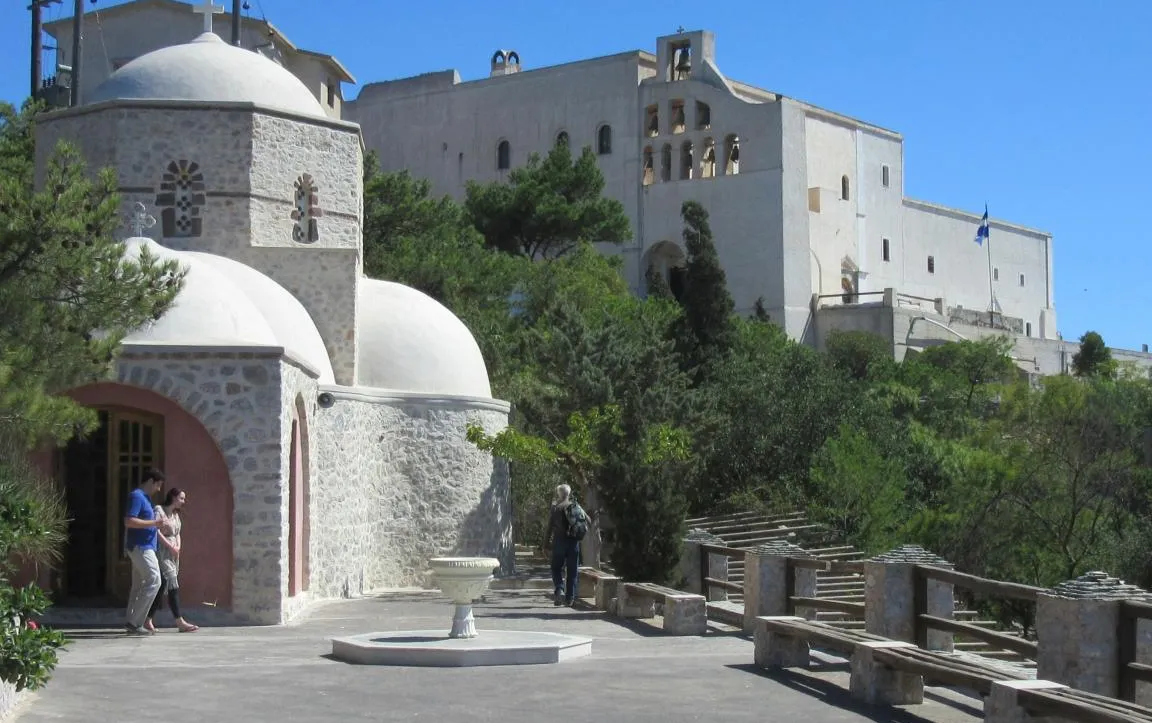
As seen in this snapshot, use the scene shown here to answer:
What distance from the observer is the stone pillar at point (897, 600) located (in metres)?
11.9

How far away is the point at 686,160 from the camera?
205 feet

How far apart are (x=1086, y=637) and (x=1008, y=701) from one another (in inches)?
91.9

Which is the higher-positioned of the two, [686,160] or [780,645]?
[686,160]

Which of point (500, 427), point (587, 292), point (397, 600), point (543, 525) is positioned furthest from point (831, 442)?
point (587, 292)

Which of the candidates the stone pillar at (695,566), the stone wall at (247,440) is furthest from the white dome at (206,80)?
the stone pillar at (695,566)

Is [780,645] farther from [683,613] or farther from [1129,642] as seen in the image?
[683,613]

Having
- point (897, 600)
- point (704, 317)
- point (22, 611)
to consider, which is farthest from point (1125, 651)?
point (704, 317)

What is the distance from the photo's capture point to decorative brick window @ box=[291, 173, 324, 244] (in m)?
21.0

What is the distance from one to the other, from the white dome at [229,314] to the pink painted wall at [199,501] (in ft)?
2.61

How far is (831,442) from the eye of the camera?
27.3 m

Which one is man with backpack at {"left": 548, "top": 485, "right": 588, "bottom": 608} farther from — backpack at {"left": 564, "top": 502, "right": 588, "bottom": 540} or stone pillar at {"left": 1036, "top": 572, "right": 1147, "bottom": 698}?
stone pillar at {"left": 1036, "top": 572, "right": 1147, "bottom": 698}

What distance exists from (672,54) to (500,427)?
43906 millimetres

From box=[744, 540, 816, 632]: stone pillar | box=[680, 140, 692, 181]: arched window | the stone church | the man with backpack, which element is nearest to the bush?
the stone church

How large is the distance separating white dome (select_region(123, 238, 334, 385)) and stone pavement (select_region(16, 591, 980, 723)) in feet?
10.6
